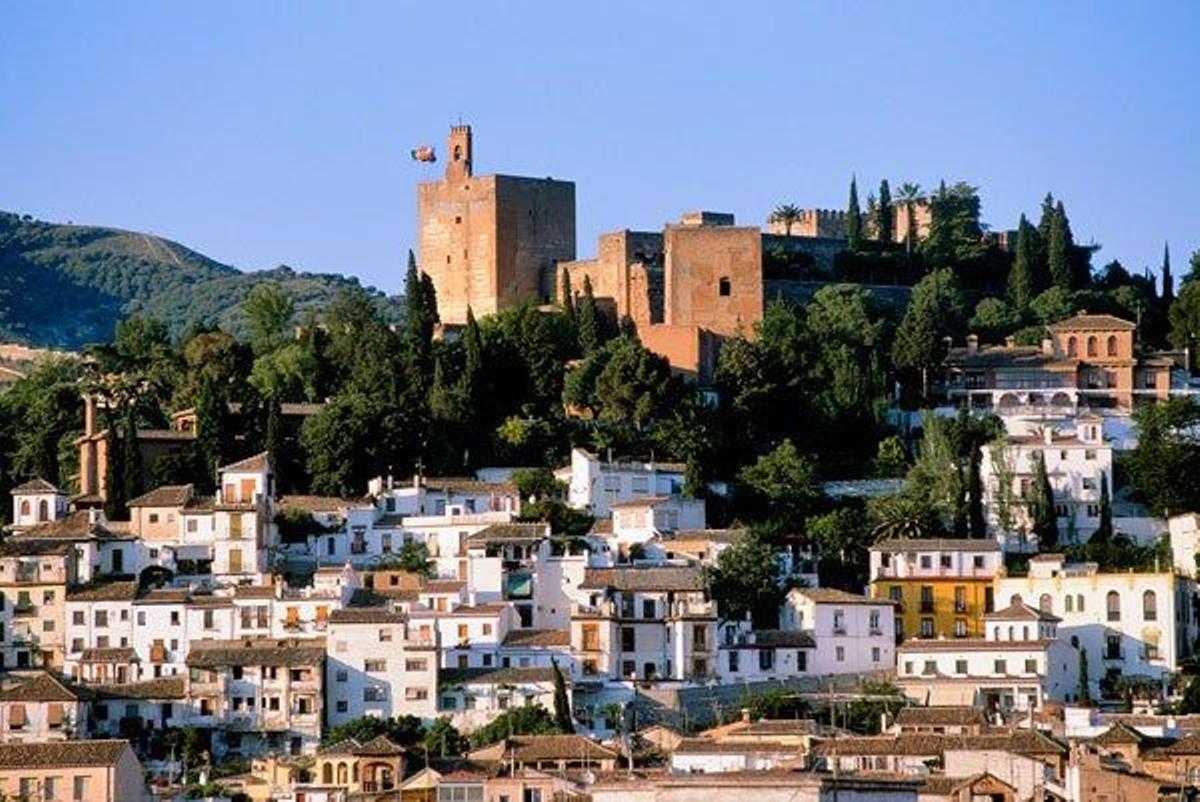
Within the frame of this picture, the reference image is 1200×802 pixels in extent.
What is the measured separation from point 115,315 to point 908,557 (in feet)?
316

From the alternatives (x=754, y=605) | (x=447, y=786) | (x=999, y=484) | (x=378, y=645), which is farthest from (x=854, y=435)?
(x=447, y=786)

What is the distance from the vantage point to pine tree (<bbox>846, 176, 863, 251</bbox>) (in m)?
81.5

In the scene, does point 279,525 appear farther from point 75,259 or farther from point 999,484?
point 75,259

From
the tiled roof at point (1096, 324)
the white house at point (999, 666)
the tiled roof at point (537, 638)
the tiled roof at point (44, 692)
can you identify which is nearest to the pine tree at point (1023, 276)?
the tiled roof at point (1096, 324)

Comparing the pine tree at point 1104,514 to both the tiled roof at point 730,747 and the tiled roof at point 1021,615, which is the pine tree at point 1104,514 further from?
the tiled roof at point 730,747

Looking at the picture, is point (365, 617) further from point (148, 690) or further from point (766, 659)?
point (766, 659)

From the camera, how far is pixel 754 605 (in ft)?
198

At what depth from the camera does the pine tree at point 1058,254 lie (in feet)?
261

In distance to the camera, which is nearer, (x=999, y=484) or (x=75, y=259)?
(x=999, y=484)

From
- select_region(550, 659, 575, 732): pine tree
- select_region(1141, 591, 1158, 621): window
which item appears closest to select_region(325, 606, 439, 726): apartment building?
select_region(550, 659, 575, 732): pine tree

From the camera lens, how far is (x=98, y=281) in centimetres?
15850

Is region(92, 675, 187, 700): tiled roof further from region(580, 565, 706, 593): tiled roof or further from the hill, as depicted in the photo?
the hill

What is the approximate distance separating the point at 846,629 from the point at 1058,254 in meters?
22.5

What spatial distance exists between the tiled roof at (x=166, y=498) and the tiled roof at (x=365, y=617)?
6.48m
